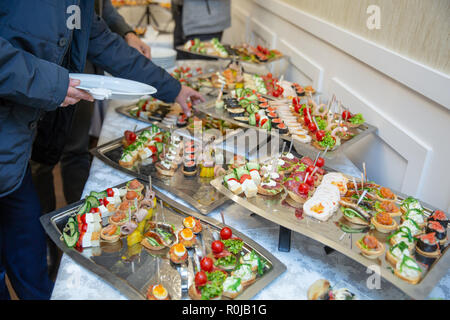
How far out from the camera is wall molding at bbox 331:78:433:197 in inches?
55.4

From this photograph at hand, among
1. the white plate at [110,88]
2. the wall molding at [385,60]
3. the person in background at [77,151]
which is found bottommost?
the person in background at [77,151]

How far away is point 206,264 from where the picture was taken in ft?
3.46

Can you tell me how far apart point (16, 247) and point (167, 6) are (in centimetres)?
381

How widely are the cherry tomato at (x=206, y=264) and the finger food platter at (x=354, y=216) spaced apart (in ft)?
0.70

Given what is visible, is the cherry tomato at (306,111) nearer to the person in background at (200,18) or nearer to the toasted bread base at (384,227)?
the toasted bread base at (384,227)

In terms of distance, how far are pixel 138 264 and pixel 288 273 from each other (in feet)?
1.45

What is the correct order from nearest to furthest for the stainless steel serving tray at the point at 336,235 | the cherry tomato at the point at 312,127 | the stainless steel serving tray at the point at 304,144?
the stainless steel serving tray at the point at 336,235 < the stainless steel serving tray at the point at 304,144 < the cherry tomato at the point at 312,127

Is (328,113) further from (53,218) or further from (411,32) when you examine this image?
(53,218)

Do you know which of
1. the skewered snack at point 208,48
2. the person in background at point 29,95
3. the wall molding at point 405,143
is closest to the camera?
the person in background at point 29,95

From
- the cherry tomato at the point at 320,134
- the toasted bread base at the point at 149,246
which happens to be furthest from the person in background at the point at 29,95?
the cherry tomato at the point at 320,134

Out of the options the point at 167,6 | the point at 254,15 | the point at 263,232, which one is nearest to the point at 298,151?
the point at 263,232

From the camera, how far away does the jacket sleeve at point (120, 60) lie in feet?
5.97

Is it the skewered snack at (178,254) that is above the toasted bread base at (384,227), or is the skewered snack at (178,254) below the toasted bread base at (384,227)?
below

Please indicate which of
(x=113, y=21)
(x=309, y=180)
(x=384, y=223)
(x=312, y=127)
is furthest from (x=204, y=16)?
(x=384, y=223)
